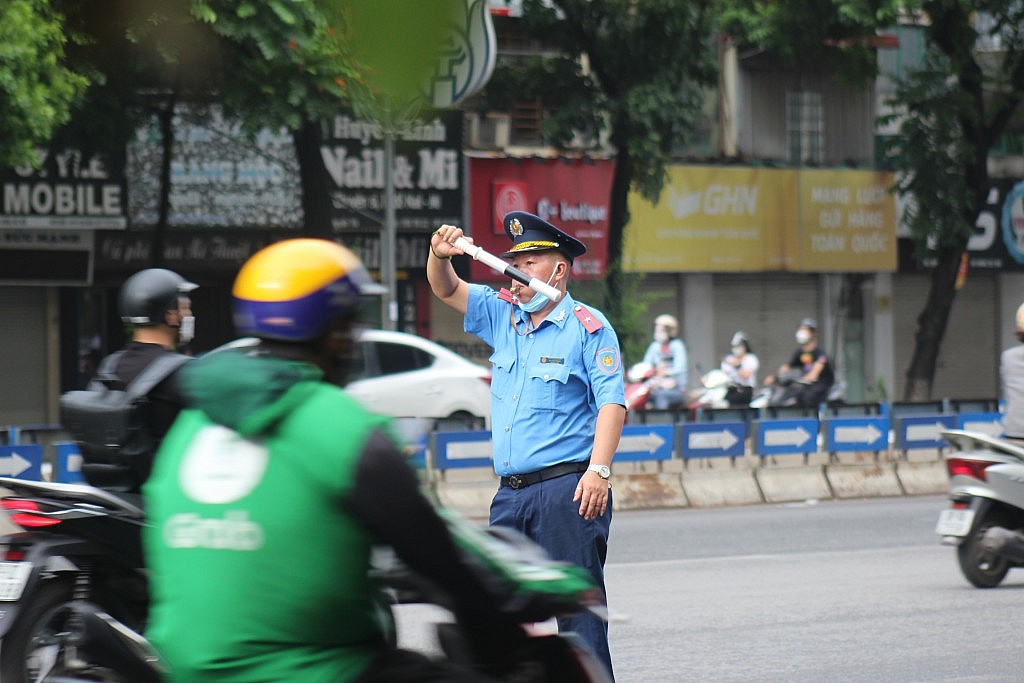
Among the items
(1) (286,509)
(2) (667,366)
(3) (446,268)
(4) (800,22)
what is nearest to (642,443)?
(2) (667,366)

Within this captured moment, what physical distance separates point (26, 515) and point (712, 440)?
11.0 metres

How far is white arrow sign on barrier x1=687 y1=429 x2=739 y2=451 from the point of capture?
52.2ft

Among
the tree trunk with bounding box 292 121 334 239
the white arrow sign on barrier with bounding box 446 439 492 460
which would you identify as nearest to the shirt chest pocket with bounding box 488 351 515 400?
the white arrow sign on barrier with bounding box 446 439 492 460

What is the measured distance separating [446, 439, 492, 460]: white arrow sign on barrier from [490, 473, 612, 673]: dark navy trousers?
9075mm

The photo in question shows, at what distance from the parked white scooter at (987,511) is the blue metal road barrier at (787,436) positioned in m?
6.26

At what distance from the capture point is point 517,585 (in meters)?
2.77

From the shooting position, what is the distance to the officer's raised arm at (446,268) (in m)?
5.29

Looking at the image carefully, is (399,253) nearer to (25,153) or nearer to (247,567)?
(25,153)

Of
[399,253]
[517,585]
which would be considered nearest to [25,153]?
[399,253]

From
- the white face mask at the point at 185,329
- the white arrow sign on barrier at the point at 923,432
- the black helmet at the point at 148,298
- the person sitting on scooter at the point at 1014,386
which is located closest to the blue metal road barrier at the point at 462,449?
the white arrow sign on barrier at the point at 923,432

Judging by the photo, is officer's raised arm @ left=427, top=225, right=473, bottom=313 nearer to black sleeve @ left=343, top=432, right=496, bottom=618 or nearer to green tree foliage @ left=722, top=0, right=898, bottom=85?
black sleeve @ left=343, top=432, right=496, bottom=618

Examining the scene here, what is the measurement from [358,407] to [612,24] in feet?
73.2

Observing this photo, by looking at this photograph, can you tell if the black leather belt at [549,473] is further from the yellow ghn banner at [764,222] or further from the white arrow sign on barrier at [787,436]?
the yellow ghn banner at [764,222]

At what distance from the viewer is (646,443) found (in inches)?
615
